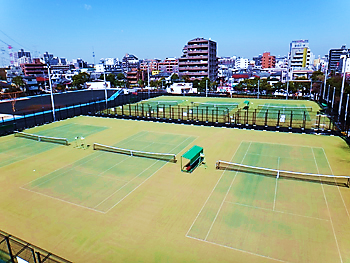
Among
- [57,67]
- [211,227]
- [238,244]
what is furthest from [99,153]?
[57,67]

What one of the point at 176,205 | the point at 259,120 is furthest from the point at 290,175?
the point at 259,120

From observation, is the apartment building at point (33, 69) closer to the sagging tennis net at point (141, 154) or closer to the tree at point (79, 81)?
the tree at point (79, 81)

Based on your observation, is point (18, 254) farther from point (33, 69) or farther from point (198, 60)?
point (33, 69)

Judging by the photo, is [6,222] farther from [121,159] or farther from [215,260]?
[215,260]

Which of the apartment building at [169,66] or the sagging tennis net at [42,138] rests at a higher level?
the apartment building at [169,66]

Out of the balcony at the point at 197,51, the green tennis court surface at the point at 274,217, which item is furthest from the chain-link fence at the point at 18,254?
the balcony at the point at 197,51

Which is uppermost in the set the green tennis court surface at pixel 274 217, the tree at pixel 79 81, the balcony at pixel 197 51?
the balcony at pixel 197 51

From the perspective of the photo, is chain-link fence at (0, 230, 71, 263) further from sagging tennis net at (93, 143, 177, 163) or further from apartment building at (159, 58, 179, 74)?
apartment building at (159, 58, 179, 74)
